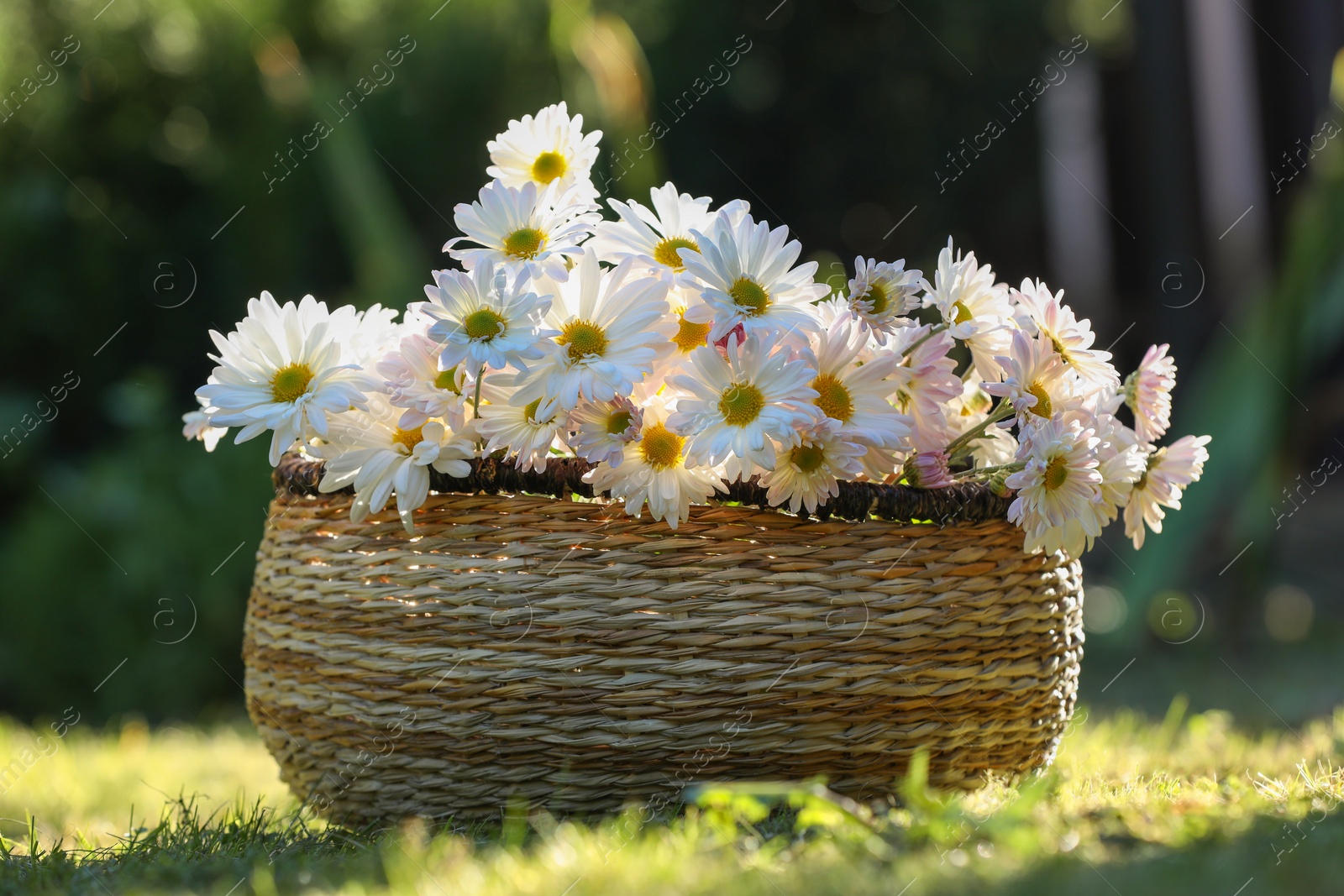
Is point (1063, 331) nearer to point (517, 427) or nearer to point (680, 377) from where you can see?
point (680, 377)

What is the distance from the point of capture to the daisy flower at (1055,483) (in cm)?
95

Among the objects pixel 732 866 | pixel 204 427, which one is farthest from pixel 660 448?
pixel 204 427

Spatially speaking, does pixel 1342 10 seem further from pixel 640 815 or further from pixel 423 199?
pixel 640 815

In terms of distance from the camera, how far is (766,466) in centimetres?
86

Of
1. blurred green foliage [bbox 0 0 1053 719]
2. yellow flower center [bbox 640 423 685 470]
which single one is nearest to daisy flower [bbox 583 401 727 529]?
yellow flower center [bbox 640 423 685 470]

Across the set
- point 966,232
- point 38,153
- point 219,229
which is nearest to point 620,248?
point 219,229

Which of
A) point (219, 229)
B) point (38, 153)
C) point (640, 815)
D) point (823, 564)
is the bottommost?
point (640, 815)

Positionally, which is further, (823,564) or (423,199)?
(423,199)

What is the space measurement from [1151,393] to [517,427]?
0.61 meters

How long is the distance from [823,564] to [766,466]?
138 mm

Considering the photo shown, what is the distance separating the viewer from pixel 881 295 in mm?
960

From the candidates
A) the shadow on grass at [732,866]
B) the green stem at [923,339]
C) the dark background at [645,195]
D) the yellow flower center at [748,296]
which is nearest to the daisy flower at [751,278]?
the yellow flower center at [748,296]

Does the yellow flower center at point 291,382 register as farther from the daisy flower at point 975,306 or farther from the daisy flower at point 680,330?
the daisy flower at point 975,306

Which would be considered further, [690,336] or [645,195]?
[645,195]
